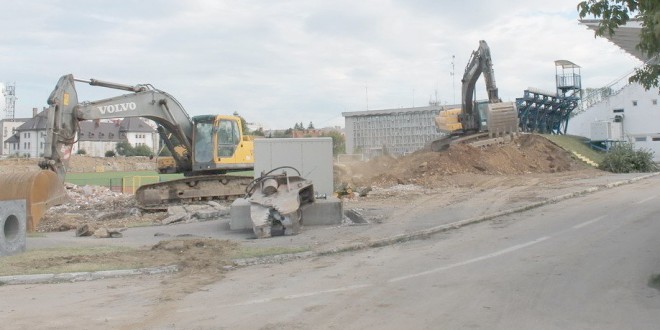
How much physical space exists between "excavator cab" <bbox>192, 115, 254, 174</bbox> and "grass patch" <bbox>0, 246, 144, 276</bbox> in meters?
8.16

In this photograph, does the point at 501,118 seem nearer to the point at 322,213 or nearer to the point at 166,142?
the point at 166,142

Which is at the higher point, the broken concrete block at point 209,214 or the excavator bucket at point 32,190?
the excavator bucket at point 32,190

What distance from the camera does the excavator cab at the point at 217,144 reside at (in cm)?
1983

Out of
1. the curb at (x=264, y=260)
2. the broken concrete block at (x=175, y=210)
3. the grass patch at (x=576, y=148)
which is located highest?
the grass patch at (x=576, y=148)

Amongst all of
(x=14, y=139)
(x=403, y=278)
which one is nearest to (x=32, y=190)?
(x=403, y=278)

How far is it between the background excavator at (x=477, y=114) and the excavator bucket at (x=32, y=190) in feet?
65.7

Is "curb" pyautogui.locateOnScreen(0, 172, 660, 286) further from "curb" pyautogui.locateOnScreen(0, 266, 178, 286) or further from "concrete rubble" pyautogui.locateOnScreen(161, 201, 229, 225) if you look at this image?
"concrete rubble" pyautogui.locateOnScreen(161, 201, 229, 225)

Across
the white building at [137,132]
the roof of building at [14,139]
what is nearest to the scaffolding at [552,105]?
the white building at [137,132]

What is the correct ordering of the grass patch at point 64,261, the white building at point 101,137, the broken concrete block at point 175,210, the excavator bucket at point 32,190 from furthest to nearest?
the white building at point 101,137 < the broken concrete block at point 175,210 < the excavator bucket at point 32,190 < the grass patch at point 64,261

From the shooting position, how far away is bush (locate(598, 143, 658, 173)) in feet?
101

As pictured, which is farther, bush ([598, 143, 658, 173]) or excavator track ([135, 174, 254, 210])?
bush ([598, 143, 658, 173])

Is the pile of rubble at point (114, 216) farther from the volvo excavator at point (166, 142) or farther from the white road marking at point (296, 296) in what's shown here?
the white road marking at point (296, 296)

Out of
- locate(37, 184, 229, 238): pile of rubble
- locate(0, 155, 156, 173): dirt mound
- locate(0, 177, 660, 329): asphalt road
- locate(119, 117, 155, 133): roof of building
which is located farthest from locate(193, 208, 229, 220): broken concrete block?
locate(119, 117, 155, 133): roof of building

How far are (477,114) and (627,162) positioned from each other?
7.96 metres
